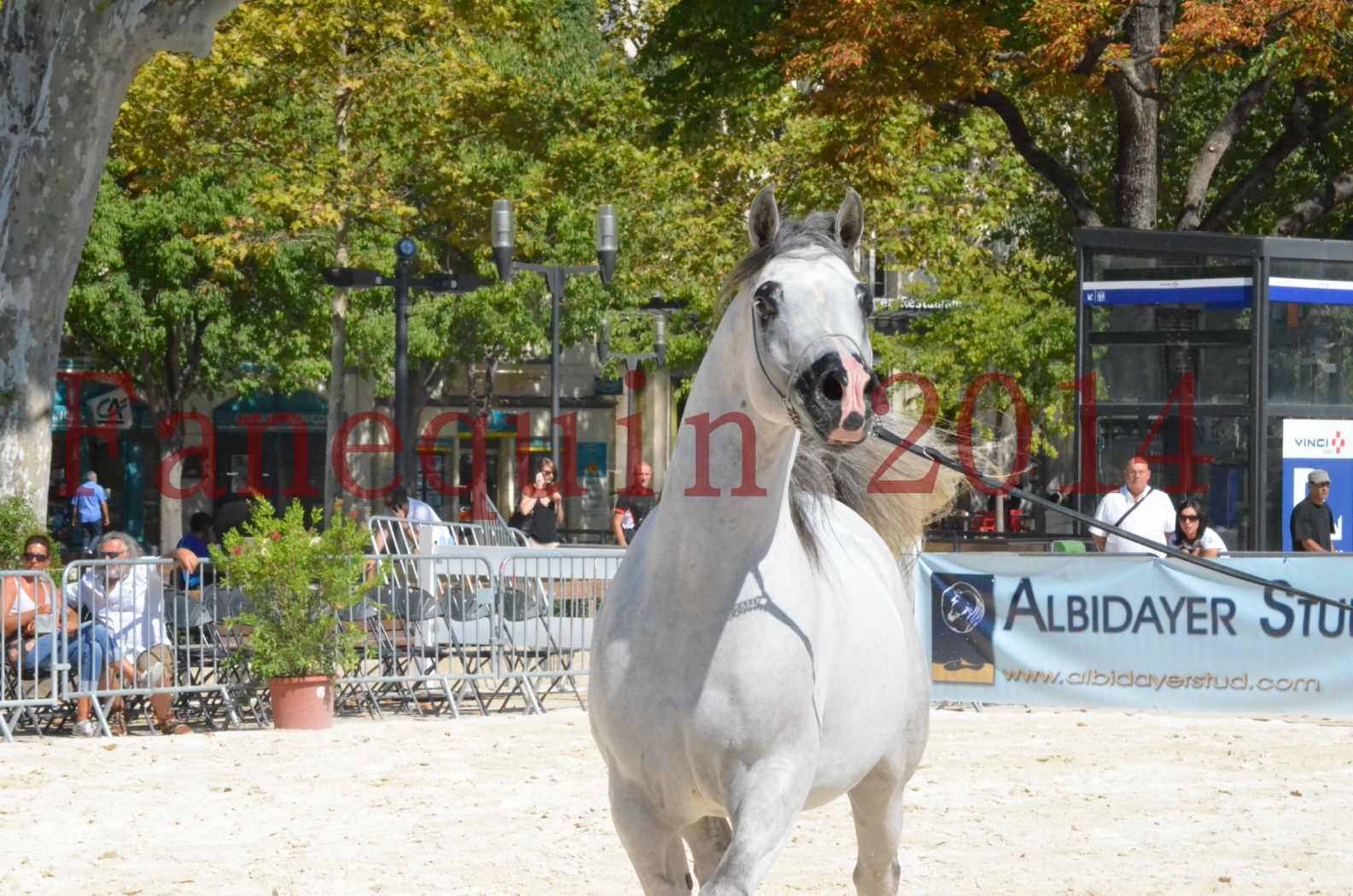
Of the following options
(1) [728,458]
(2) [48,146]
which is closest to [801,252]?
(1) [728,458]

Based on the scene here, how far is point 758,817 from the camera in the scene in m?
4.19

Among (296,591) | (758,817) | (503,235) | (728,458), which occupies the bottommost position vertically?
(296,591)

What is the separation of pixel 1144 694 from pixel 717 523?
9.39 meters

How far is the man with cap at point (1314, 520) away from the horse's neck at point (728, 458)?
11.5 metres

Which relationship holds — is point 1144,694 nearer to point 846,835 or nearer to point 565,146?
point 846,835

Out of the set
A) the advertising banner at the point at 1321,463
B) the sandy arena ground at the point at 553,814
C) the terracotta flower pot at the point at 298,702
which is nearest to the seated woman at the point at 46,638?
the sandy arena ground at the point at 553,814

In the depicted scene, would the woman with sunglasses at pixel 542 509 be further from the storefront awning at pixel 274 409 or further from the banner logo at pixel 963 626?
the storefront awning at pixel 274 409

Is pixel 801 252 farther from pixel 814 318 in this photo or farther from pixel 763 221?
pixel 814 318

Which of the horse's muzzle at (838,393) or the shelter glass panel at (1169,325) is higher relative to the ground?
the shelter glass panel at (1169,325)

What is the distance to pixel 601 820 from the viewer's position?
855 centimetres

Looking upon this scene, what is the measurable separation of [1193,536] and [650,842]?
10300 mm

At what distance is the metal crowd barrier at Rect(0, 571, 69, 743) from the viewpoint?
11.3 meters

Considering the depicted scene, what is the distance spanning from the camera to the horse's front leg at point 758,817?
4090mm

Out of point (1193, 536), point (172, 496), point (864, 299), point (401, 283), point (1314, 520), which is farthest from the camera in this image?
point (172, 496)
